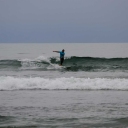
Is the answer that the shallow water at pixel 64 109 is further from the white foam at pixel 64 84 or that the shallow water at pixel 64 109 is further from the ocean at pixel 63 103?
the white foam at pixel 64 84

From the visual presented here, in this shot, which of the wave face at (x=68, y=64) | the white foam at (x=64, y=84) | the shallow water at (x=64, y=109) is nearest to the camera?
the shallow water at (x=64, y=109)

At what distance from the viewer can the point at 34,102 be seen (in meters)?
12.7

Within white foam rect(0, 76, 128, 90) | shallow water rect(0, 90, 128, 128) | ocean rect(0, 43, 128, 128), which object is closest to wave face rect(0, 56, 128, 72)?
white foam rect(0, 76, 128, 90)

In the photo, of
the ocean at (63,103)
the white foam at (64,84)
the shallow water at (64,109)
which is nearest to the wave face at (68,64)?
the white foam at (64,84)

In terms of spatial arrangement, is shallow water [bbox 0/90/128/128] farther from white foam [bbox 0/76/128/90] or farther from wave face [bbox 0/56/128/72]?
wave face [bbox 0/56/128/72]

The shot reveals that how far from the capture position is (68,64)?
3475 centimetres

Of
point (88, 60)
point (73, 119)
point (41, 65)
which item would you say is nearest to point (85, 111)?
point (73, 119)

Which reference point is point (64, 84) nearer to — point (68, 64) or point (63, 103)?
point (63, 103)

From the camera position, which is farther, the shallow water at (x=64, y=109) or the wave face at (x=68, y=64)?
the wave face at (x=68, y=64)

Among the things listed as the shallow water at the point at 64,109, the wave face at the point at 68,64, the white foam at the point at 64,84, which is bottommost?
the shallow water at the point at 64,109

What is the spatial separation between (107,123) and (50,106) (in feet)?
9.22

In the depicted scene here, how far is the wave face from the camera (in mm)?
30569

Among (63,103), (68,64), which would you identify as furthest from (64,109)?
(68,64)

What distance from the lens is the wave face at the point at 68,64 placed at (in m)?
30.6
